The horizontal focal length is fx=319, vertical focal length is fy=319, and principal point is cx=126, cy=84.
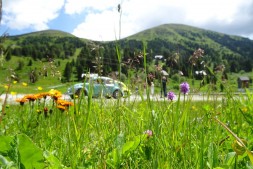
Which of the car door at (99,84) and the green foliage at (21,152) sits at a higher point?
the car door at (99,84)

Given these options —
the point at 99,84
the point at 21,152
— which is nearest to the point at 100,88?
the point at 99,84

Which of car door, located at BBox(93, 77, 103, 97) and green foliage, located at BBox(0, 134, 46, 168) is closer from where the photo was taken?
green foliage, located at BBox(0, 134, 46, 168)

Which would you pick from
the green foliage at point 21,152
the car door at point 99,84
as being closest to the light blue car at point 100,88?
the car door at point 99,84

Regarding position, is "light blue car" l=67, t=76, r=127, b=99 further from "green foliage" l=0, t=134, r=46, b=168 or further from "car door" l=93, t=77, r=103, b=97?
"green foliage" l=0, t=134, r=46, b=168

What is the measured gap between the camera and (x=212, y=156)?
4.57ft

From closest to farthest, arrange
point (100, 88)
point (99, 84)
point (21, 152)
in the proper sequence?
point (21, 152) < point (100, 88) < point (99, 84)

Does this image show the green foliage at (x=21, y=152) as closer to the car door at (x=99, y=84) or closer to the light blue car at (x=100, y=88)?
the light blue car at (x=100, y=88)

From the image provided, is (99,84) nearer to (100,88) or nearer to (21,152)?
(100,88)

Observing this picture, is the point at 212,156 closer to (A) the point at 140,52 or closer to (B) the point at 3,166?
(B) the point at 3,166

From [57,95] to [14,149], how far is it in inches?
87.2

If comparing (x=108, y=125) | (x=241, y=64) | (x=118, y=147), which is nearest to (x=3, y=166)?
(x=118, y=147)

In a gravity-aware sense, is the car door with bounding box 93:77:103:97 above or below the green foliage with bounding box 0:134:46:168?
above

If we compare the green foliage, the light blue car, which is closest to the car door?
the light blue car

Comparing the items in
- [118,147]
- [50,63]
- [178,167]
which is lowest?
[178,167]
